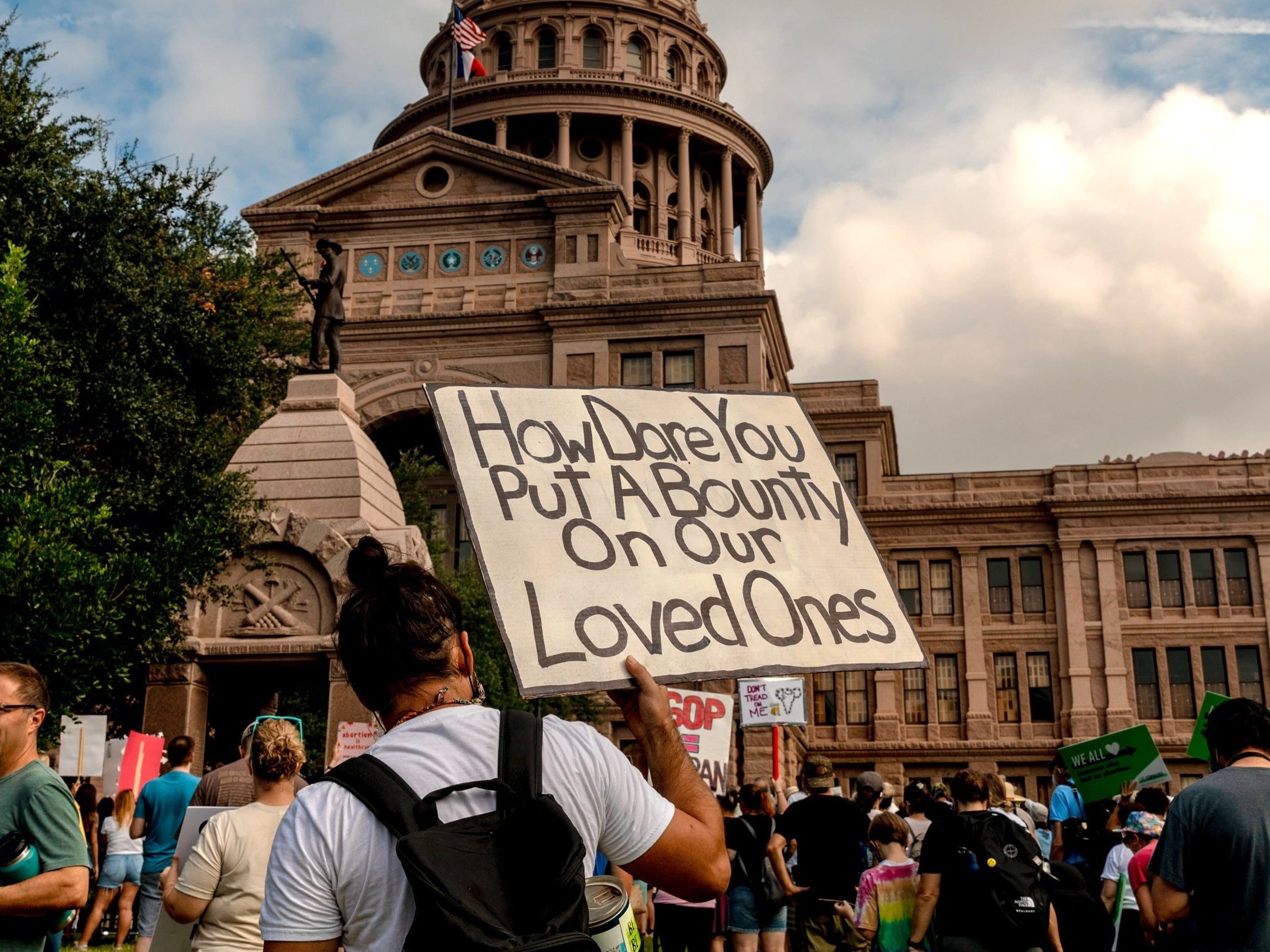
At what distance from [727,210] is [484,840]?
207 ft

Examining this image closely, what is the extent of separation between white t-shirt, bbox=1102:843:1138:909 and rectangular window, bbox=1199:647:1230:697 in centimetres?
3983

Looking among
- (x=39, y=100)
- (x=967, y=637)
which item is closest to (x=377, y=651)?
(x=39, y=100)

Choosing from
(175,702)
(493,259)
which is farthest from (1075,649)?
(175,702)

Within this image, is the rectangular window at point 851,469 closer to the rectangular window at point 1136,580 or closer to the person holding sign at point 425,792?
the rectangular window at point 1136,580

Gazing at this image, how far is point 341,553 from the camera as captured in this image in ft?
48.0

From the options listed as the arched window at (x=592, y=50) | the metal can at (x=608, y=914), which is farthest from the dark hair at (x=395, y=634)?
the arched window at (x=592, y=50)

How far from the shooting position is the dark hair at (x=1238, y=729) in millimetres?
5043

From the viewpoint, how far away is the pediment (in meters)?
42.8

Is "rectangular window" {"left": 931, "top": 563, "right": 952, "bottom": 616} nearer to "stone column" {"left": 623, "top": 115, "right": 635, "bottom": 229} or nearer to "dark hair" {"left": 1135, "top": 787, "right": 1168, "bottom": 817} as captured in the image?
"stone column" {"left": 623, "top": 115, "right": 635, "bottom": 229}

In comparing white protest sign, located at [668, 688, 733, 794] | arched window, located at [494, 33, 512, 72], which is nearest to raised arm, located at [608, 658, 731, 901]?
white protest sign, located at [668, 688, 733, 794]

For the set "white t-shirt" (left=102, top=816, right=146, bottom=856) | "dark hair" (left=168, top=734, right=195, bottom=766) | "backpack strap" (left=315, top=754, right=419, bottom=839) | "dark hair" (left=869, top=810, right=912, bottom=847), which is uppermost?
"dark hair" (left=168, top=734, right=195, bottom=766)

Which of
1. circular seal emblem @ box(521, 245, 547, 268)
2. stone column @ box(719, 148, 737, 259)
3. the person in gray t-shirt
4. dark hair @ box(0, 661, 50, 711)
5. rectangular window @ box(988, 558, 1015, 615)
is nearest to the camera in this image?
dark hair @ box(0, 661, 50, 711)

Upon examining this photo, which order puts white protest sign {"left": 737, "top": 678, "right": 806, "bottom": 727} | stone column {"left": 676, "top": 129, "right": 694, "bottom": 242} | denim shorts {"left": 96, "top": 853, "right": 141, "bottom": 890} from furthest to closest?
stone column {"left": 676, "top": 129, "right": 694, "bottom": 242}, white protest sign {"left": 737, "top": 678, "right": 806, "bottom": 727}, denim shorts {"left": 96, "top": 853, "right": 141, "bottom": 890}

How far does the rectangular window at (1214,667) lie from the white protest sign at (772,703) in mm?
30131
